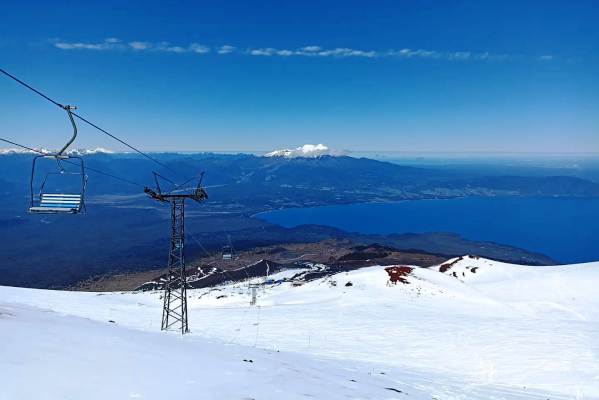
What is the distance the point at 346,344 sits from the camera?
22.9 meters

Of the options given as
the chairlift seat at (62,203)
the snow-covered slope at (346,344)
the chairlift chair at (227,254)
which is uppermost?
the chairlift seat at (62,203)

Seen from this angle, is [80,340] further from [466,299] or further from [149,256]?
[149,256]

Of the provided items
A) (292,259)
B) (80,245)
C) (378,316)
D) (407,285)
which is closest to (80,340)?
(378,316)

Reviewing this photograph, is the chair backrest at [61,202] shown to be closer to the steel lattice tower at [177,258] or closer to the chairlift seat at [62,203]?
the chairlift seat at [62,203]

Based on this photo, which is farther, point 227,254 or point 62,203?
point 227,254

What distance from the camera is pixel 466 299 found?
128 feet

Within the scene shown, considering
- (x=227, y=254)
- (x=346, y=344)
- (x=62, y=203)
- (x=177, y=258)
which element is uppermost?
(x=62, y=203)

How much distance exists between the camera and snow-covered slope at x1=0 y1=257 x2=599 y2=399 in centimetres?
837

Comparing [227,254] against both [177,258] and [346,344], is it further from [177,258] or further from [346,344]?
[346,344]

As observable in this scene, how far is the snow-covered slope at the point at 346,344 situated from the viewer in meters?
8.37

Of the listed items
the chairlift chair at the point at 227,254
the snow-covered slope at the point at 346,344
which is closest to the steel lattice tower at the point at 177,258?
the snow-covered slope at the point at 346,344

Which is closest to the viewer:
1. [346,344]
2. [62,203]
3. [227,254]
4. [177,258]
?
[62,203]

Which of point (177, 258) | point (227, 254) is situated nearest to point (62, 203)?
point (177, 258)

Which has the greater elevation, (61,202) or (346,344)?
(61,202)
